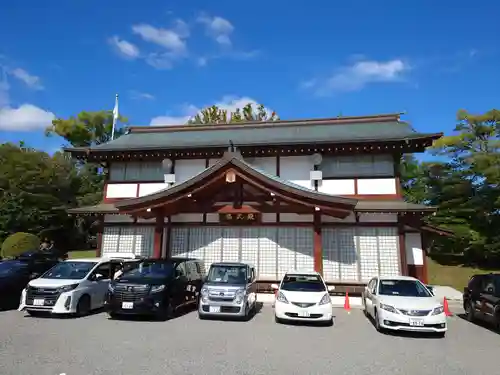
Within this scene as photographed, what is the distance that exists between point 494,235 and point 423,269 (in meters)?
12.3

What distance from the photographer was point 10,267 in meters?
13.3

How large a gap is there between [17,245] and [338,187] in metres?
21.0

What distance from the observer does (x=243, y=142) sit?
59.8 feet

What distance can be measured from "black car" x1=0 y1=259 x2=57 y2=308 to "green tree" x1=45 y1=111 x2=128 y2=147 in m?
34.5

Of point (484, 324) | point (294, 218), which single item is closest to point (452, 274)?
point (484, 324)

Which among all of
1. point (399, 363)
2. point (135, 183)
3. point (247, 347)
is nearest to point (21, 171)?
point (135, 183)

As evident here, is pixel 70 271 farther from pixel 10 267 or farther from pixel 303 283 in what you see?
pixel 303 283

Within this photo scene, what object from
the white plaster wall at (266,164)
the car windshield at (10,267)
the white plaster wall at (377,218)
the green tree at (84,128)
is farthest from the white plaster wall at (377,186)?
the green tree at (84,128)

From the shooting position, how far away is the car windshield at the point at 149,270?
11.2 m

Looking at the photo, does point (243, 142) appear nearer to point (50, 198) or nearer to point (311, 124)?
point (311, 124)

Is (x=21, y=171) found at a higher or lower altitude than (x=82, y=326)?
higher

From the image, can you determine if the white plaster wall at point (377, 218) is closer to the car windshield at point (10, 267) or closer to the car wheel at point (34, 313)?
the car wheel at point (34, 313)

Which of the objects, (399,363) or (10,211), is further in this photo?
(10,211)

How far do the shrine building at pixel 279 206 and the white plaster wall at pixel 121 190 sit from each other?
0.06 meters
